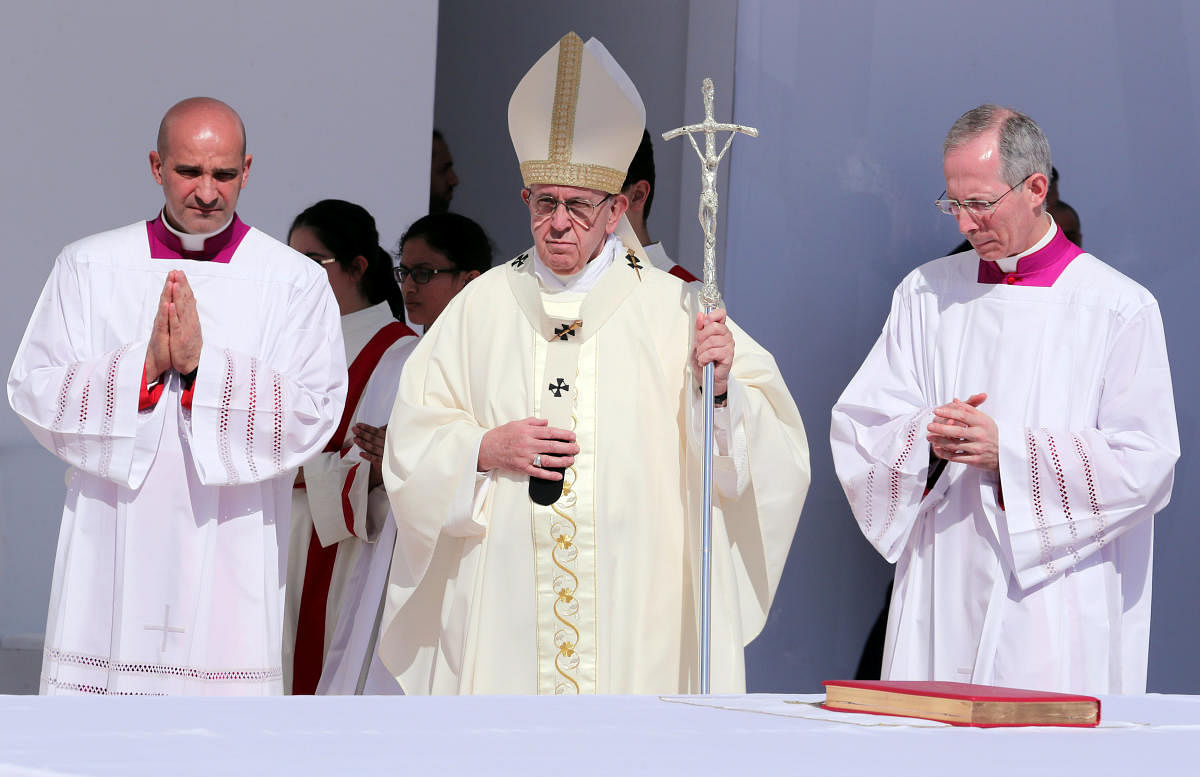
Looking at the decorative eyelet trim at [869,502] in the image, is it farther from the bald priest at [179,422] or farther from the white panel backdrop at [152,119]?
the white panel backdrop at [152,119]

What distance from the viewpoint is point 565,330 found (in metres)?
4.11

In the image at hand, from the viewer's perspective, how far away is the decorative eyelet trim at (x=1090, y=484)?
4.23 metres

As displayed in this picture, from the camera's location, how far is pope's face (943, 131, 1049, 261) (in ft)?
14.4

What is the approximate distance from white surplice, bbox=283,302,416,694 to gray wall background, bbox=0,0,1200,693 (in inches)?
48.7

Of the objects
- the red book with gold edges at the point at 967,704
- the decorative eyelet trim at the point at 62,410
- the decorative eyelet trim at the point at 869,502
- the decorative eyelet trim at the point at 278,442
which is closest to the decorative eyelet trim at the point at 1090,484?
the decorative eyelet trim at the point at 869,502

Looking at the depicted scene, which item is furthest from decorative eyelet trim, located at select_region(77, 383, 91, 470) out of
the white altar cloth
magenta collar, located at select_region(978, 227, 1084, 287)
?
magenta collar, located at select_region(978, 227, 1084, 287)

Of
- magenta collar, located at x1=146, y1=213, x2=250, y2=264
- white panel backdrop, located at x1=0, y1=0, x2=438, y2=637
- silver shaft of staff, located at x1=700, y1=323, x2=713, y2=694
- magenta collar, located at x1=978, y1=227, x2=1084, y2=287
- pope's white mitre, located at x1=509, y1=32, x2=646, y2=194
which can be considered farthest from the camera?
white panel backdrop, located at x1=0, y1=0, x2=438, y2=637

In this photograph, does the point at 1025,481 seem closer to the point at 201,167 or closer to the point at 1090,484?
the point at 1090,484

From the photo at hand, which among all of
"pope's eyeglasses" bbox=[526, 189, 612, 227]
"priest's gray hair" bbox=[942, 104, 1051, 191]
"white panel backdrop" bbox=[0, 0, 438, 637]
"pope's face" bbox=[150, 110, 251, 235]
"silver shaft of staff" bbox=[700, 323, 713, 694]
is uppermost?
"white panel backdrop" bbox=[0, 0, 438, 637]

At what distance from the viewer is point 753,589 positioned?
13.8 feet

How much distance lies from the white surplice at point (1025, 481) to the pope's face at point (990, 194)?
18cm

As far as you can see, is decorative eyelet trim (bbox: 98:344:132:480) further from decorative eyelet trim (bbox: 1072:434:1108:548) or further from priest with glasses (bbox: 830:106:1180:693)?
decorative eyelet trim (bbox: 1072:434:1108:548)

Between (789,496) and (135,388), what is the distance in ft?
5.65

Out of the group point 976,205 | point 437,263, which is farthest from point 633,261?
point 437,263
